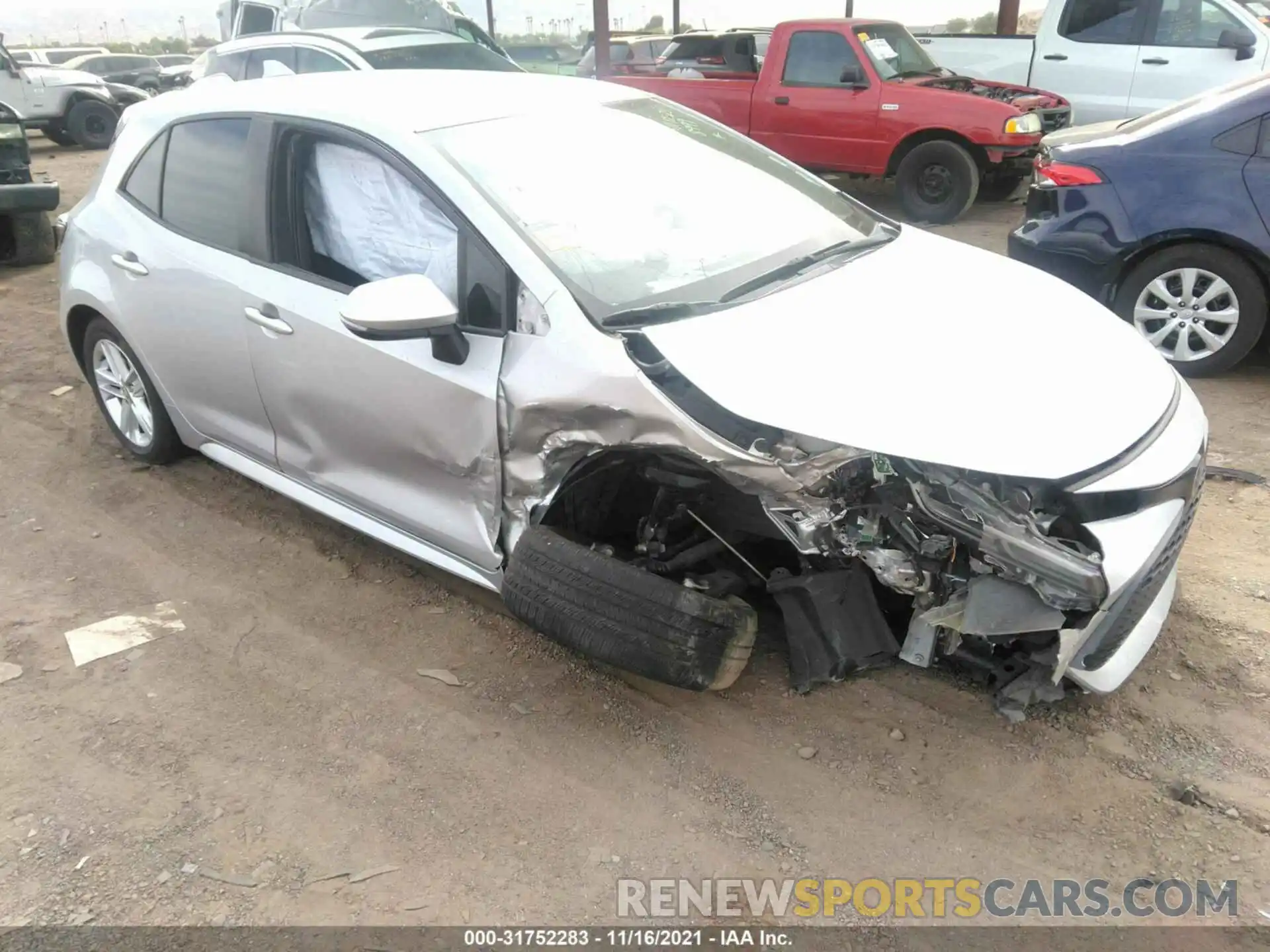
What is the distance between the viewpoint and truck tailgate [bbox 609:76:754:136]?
9.66 meters

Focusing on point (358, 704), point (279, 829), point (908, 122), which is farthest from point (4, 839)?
point (908, 122)

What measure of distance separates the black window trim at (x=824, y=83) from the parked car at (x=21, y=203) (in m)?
6.74

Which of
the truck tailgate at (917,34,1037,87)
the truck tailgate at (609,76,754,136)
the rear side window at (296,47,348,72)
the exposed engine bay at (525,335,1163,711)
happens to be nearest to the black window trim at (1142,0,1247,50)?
the truck tailgate at (917,34,1037,87)

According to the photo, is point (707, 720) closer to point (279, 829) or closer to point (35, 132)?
point (279, 829)

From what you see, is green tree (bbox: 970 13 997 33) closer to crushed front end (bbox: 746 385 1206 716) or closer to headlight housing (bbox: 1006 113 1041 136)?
headlight housing (bbox: 1006 113 1041 136)

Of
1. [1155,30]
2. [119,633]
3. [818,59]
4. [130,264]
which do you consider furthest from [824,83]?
[119,633]

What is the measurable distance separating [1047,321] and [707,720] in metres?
1.56

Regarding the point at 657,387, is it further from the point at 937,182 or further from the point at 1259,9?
the point at 1259,9

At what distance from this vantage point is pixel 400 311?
2.63m

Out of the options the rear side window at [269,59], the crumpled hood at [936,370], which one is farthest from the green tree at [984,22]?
the crumpled hood at [936,370]

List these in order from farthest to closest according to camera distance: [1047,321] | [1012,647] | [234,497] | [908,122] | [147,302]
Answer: [908,122] → [234,497] → [147,302] → [1047,321] → [1012,647]

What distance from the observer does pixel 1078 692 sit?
2840mm

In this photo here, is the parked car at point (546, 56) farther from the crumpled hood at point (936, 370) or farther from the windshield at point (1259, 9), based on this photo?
the crumpled hood at point (936, 370)

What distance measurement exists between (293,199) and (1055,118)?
7.83m
